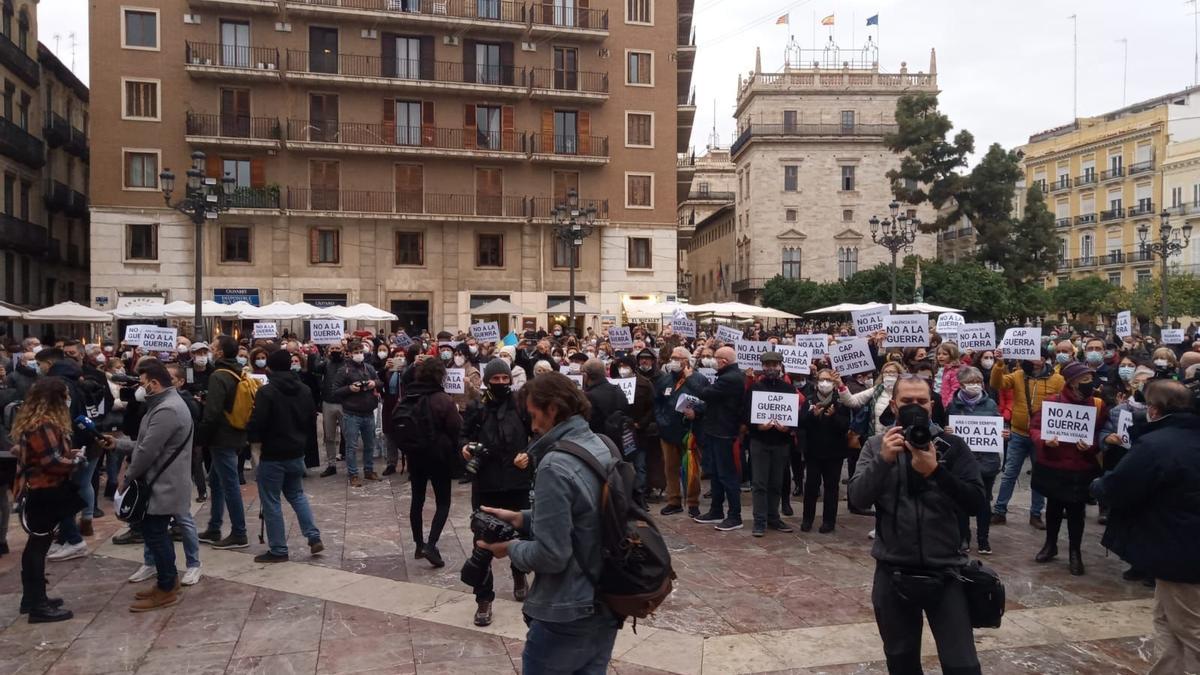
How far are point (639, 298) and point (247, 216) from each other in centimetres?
1591

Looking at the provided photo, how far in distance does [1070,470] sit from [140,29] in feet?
114

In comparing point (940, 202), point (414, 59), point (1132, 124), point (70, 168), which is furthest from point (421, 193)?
point (1132, 124)

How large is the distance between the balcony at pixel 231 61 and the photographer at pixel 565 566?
108 feet

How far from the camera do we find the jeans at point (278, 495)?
717cm

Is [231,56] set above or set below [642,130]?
above

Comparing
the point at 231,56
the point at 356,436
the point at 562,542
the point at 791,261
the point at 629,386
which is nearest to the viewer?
the point at 562,542

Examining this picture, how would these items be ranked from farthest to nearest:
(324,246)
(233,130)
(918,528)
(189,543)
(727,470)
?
(324,246)
(233,130)
(727,470)
(189,543)
(918,528)

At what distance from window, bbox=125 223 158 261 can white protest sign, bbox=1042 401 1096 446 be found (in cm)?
3242

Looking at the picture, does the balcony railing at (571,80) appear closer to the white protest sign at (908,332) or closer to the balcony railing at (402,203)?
the balcony railing at (402,203)

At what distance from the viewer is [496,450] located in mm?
6094

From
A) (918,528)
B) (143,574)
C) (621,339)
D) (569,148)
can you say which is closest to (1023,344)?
(918,528)

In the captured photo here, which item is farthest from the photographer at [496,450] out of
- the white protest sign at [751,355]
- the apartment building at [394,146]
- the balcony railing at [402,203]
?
the balcony railing at [402,203]

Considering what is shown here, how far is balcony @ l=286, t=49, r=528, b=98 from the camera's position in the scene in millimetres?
33094

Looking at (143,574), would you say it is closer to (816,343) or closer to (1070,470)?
(1070,470)
